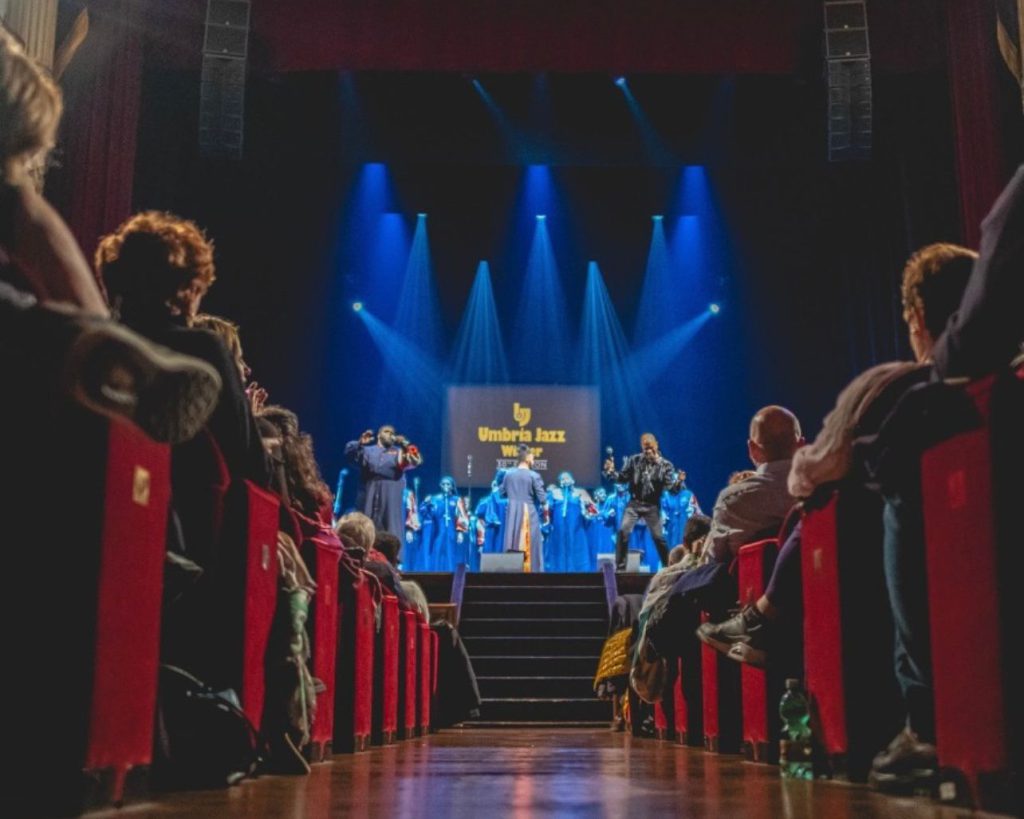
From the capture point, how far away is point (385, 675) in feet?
15.2

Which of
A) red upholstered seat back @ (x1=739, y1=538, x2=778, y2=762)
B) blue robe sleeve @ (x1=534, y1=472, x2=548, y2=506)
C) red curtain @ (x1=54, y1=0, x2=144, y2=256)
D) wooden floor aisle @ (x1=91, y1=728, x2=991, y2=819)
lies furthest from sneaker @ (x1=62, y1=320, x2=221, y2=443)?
blue robe sleeve @ (x1=534, y1=472, x2=548, y2=506)

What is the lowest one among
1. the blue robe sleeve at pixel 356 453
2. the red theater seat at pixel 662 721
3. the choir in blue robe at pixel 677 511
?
the red theater seat at pixel 662 721

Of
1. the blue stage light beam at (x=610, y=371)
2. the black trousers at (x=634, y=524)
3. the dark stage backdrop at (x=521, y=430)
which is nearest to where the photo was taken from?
the black trousers at (x=634, y=524)

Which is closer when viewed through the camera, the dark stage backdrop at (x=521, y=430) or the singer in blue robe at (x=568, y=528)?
the singer in blue robe at (x=568, y=528)

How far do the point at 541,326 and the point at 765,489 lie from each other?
11.3 metres

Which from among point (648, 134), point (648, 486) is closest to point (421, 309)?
point (648, 134)

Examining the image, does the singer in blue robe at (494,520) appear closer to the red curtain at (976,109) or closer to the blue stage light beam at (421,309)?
the blue stage light beam at (421,309)

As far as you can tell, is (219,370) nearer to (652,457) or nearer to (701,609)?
(701,609)

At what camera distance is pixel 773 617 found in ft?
9.36

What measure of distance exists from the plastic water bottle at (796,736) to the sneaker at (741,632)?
8.5 inches

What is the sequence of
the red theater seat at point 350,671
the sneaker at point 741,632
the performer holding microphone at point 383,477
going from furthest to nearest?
1. the performer holding microphone at point 383,477
2. the red theater seat at point 350,671
3. the sneaker at point 741,632

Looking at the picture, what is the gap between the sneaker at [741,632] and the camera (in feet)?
9.52

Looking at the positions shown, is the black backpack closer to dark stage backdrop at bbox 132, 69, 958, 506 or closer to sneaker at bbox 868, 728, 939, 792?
sneaker at bbox 868, 728, 939, 792

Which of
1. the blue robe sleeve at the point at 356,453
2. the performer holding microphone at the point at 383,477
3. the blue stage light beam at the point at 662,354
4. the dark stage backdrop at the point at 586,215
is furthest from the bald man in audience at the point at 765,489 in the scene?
the blue stage light beam at the point at 662,354
